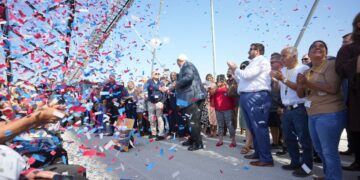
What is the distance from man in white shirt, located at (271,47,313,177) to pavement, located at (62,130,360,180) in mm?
193

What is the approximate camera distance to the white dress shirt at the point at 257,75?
393 centimetres

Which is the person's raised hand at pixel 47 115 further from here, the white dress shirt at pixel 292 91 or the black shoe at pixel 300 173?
the black shoe at pixel 300 173

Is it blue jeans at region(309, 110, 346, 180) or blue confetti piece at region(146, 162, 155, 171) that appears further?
blue confetti piece at region(146, 162, 155, 171)

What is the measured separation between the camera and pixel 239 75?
4.10m

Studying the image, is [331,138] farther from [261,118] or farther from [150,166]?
[150,166]

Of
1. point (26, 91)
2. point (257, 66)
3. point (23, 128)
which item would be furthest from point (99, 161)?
point (23, 128)

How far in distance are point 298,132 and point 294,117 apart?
0.62 ft

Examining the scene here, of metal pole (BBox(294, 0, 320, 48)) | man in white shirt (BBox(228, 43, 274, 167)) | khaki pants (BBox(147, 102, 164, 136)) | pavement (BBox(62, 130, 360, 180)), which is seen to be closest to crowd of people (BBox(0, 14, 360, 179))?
man in white shirt (BBox(228, 43, 274, 167))

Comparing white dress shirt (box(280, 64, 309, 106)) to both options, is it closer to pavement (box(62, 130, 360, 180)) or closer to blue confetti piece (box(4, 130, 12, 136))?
pavement (box(62, 130, 360, 180))

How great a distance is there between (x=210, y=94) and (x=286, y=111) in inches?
126

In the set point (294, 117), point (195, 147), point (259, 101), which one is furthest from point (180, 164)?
point (294, 117)

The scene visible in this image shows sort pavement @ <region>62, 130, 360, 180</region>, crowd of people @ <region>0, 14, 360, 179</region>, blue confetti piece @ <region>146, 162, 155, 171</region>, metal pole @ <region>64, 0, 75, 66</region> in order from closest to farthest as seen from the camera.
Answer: crowd of people @ <region>0, 14, 360, 179</region>
pavement @ <region>62, 130, 360, 180</region>
blue confetti piece @ <region>146, 162, 155, 171</region>
metal pole @ <region>64, 0, 75, 66</region>

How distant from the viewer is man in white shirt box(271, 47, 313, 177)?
3377 mm

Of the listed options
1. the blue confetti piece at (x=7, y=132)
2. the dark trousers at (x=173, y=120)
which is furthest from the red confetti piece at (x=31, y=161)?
the dark trousers at (x=173, y=120)
